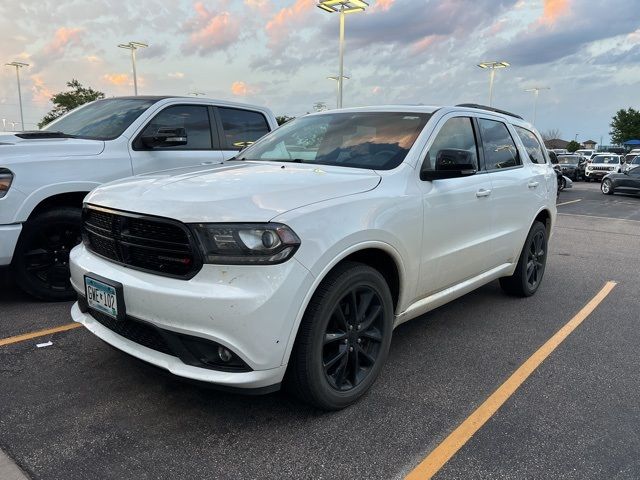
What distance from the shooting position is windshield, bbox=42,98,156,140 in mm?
5059

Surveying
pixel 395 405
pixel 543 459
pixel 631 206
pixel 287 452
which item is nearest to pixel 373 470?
pixel 287 452

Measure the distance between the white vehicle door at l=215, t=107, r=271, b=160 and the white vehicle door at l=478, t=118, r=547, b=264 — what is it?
2.81 m

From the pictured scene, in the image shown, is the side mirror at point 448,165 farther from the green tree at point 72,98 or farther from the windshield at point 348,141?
the green tree at point 72,98

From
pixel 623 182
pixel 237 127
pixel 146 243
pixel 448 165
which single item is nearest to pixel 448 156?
pixel 448 165

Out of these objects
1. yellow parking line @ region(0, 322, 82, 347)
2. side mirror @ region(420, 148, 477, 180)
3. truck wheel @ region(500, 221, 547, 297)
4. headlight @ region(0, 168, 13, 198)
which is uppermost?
side mirror @ region(420, 148, 477, 180)

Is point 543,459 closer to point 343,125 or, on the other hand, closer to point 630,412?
point 630,412

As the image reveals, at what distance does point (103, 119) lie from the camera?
5.31 metres

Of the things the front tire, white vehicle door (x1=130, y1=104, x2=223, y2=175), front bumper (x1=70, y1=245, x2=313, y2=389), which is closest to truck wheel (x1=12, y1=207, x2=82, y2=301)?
white vehicle door (x1=130, y1=104, x2=223, y2=175)

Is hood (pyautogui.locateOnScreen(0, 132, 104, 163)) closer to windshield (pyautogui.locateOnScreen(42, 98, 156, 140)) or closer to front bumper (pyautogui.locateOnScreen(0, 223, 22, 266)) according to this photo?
windshield (pyautogui.locateOnScreen(42, 98, 156, 140))

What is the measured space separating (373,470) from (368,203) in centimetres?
139

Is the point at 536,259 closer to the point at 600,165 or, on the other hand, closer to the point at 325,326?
the point at 325,326

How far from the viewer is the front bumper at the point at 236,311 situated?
2.38 metres

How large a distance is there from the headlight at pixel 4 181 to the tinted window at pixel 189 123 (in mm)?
→ 1399

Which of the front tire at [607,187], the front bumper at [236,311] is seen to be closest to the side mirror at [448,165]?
the front bumper at [236,311]
